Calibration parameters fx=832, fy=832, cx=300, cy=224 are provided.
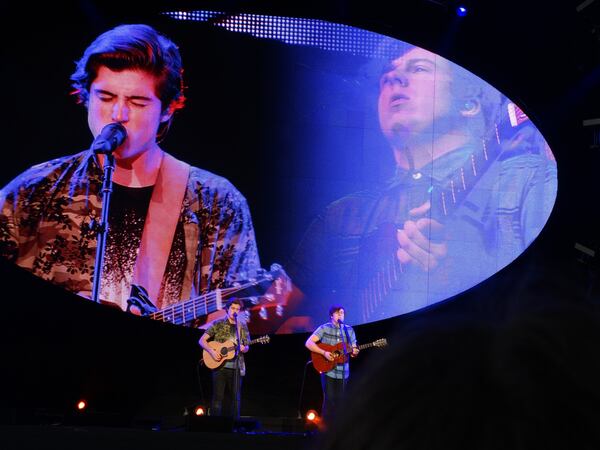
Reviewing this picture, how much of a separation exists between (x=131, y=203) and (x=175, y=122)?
0.95 m

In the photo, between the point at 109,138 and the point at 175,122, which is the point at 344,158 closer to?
the point at 175,122

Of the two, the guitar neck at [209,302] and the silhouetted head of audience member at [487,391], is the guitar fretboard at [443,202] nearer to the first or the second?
the guitar neck at [209,302]

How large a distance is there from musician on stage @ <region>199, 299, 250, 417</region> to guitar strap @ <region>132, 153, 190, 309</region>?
1019mm

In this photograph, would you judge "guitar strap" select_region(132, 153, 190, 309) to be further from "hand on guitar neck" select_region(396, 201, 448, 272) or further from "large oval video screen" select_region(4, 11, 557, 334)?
"hand on guitar neck" select_region(396, 201, 448, 272)

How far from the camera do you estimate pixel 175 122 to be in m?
8.62

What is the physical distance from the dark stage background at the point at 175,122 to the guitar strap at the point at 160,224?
0.22m

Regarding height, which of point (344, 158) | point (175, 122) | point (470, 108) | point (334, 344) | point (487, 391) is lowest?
point (487, 391)

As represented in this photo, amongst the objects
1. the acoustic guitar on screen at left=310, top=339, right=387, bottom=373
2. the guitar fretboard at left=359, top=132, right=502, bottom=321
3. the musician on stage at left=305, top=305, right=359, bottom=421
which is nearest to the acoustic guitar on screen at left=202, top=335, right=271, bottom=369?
the musician on stage at left=305, top=305, right=359, bottom=421

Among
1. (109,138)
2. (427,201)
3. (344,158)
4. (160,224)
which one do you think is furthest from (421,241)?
(109,138)

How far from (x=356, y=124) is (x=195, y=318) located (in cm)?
263

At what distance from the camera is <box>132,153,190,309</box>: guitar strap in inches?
332

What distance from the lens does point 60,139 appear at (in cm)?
850

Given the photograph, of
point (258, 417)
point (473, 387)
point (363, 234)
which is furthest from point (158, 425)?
point (473, 387)

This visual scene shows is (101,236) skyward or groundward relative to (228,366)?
skyward
